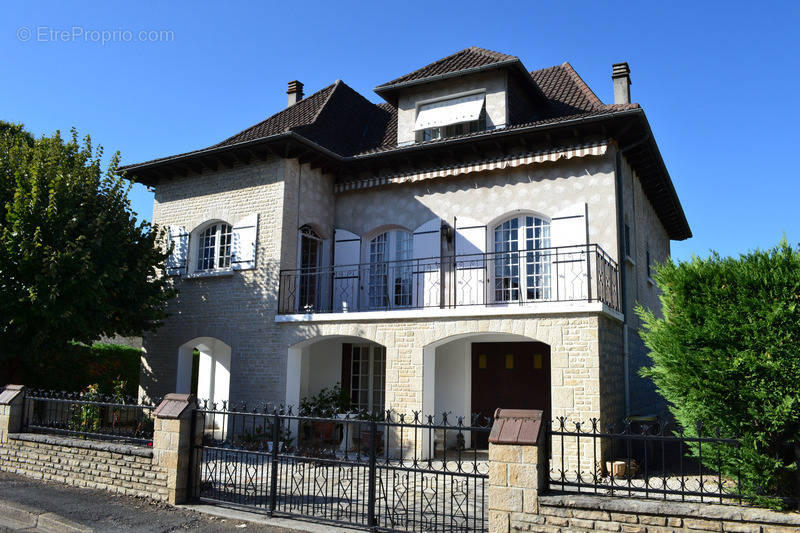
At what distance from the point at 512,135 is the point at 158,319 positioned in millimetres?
8375

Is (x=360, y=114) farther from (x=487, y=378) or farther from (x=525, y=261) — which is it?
(x=487, y=378)

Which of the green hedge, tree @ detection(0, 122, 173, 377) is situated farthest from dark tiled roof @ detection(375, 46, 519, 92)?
the green hedge

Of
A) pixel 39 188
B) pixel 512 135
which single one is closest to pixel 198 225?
pixel 39 188

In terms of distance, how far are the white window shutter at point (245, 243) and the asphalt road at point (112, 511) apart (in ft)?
18.5

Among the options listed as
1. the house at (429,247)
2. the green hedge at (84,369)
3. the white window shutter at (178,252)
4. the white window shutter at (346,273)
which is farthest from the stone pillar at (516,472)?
the white window shutter at (178,252)

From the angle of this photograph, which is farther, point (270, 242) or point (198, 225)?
point (198, 225)

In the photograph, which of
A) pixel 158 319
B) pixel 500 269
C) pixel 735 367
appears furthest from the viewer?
pixel 158 319

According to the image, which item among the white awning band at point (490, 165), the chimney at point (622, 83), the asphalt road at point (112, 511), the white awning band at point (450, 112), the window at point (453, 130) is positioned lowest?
the asphalt road at point (112, 511)

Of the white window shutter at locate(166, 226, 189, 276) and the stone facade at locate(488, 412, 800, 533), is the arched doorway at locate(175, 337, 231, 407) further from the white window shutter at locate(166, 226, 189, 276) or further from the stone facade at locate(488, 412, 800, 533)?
the stone facade at locate(488, 412, 800, 533)

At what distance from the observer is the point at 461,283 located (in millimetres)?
12281

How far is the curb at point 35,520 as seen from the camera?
668 centimetres

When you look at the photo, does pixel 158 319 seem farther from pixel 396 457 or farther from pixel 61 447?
pixel 396 457

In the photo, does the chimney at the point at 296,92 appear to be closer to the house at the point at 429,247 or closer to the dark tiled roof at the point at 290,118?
the dark tiled roof at the point at 290,118

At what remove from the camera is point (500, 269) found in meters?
12.2
